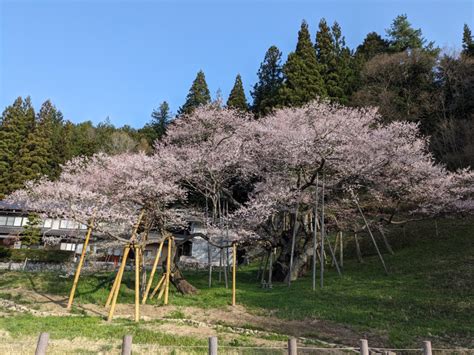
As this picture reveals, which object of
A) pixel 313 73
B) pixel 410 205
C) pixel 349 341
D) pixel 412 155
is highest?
pixel 313 73

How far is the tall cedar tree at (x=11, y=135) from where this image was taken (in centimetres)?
3500

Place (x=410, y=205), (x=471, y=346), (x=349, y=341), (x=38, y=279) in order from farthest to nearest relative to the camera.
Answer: (x=410, y=205), (x=38, y=279), (x=349, y=341), (x=471, y=346)

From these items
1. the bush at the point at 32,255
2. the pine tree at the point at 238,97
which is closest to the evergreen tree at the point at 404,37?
the pine tree at the point at 238,97

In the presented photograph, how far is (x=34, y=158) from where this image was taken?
35312mm

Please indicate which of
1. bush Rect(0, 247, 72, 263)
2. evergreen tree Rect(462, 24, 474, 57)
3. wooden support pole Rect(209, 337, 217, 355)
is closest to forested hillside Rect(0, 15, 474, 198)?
evergreen tree Rect(462, 24, 474, 57)

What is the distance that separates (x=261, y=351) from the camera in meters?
6.90

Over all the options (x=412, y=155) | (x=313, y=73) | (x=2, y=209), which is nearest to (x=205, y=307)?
(x=412, y=155)

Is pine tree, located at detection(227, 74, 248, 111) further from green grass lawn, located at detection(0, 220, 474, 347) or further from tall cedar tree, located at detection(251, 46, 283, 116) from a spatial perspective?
green grass lawn, located at detection(0, 220, 474, 347)

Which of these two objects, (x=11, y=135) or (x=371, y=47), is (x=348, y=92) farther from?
(x=11, y=135)

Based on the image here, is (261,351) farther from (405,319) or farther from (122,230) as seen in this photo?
(122,230)

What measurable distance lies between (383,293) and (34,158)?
110 feet

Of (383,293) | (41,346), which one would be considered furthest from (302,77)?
(41,346)

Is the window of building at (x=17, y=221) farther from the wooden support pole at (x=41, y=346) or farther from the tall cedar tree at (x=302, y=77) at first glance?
the wooden support pole at (x=41, y=346)

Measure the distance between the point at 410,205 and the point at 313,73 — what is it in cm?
1476
